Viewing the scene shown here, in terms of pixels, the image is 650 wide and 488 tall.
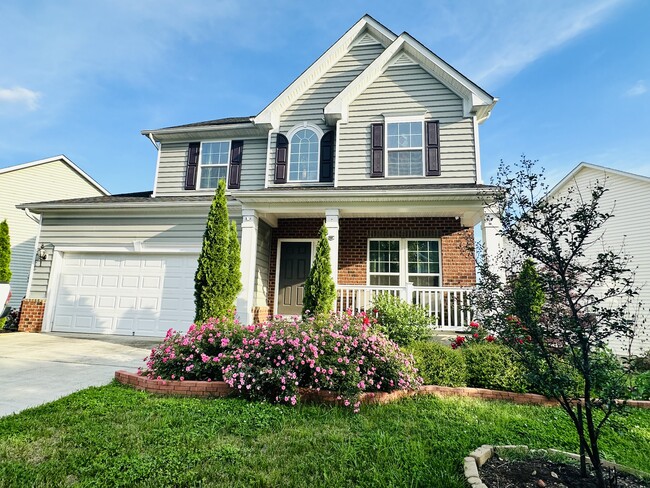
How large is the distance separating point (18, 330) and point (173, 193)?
5.66 metres

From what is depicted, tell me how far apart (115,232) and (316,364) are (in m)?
8.13

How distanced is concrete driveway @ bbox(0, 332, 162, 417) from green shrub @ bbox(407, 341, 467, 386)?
14.3 ft

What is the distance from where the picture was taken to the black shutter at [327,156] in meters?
9.20

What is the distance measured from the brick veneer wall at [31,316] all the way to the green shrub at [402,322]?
9.34 meters

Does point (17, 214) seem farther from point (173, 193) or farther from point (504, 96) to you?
point (504, 96)

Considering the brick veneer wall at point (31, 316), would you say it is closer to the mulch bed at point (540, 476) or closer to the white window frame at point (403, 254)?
the white window frame at point (403, 254)

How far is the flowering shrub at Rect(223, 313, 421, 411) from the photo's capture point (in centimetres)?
372

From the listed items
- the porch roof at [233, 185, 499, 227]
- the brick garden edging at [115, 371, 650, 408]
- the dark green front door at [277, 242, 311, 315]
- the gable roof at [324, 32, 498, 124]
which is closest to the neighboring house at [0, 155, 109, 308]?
the dark green front door at [277, 242, 311, 315]

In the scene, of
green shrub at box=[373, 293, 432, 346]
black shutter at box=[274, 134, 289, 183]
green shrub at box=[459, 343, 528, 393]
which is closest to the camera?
green shrub at box=[459, 343, 528, 393]

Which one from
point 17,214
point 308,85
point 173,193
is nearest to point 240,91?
point 308,85

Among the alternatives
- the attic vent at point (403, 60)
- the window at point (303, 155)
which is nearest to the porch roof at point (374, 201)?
the window at point (303, 155)

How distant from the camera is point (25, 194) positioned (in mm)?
14531

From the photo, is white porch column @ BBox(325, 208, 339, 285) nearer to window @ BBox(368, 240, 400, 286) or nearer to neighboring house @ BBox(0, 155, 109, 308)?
window @ BBox(368, 240, 400, 286)

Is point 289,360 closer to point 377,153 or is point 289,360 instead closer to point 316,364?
point 316,364
